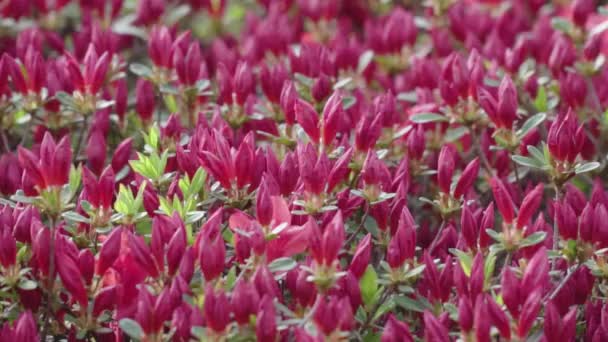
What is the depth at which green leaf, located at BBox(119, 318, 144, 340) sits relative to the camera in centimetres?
210

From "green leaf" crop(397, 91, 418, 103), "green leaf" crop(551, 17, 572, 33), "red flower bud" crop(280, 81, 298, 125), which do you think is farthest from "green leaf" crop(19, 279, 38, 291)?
"green leaf" crop(551, 17, 572, 33)

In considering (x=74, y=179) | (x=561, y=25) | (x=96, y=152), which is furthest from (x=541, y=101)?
(x=74, y=179)

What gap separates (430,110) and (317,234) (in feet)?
3.63

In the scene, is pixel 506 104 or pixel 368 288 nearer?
pixel 368 288

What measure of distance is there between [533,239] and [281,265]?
0.63 m

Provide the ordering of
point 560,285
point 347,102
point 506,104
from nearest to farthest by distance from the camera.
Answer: point 560,285, point 506,104, point 347,102

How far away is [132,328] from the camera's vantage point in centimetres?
211

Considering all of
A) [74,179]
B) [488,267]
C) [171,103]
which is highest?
[74,179]

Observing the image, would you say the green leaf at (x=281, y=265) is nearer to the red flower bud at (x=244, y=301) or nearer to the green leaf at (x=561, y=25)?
the red flower bud at (x=244, y=301)

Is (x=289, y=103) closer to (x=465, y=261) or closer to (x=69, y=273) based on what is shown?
(x=465, y=261)

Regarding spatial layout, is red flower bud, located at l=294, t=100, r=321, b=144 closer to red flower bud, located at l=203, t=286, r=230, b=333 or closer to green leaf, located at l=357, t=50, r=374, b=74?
red flower bud, located at l=203, t=286, r=230, b=333

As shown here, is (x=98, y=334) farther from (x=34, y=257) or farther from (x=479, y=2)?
(x=479, y=2)

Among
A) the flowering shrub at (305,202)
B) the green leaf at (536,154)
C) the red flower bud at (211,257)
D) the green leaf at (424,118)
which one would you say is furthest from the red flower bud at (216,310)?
the green leaf at (424,118)

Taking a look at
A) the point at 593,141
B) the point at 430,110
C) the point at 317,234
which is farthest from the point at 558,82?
the point at 317,234
